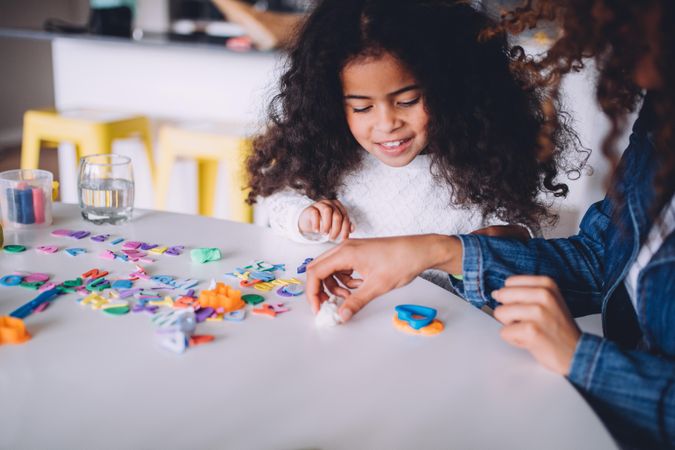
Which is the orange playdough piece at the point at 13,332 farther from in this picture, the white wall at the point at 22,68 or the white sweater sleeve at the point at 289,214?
the white wall at the point at 22,68

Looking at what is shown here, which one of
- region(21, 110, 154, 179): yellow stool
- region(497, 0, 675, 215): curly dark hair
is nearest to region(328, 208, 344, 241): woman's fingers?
region(497, 0, 675, 215): curly dark hair

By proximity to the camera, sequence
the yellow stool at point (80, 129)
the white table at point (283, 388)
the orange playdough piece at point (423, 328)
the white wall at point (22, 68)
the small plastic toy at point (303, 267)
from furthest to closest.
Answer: the white wall at point (22, 68), the yellow stool at point (80, 129), the small plastic toy at point (303, 267), the orange playdough piece at point (423, 328), the white table at point (283, 388)

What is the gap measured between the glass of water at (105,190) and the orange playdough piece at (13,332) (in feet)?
1.41

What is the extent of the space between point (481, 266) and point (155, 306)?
466 mm

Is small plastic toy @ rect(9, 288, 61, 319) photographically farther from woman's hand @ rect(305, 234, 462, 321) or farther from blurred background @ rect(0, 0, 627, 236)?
blurred background @ rect(0, 0, 627, 236)

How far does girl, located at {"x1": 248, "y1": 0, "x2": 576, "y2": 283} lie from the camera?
117cm

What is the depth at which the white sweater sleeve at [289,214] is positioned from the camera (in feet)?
3.83

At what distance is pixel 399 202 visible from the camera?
1376 millimetres

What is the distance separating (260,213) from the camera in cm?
266

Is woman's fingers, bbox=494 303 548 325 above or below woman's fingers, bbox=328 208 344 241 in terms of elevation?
above

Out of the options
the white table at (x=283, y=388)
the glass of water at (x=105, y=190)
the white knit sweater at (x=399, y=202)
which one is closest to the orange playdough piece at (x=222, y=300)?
the white table at (x=283, y=388)

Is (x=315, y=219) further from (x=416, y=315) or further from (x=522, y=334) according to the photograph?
(x=522, y=334)

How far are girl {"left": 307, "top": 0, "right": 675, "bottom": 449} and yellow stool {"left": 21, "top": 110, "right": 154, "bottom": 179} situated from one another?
1.90m

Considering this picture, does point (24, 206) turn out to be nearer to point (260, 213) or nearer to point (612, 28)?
point (612, 28)
